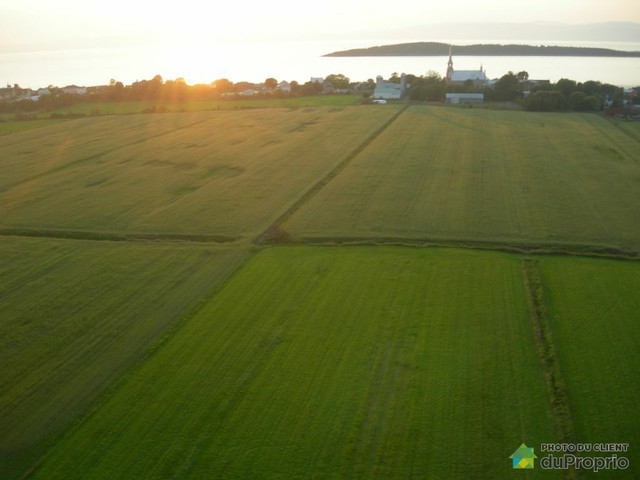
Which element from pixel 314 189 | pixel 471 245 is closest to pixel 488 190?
pixel 471 245

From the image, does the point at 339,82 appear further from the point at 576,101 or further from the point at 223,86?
the point at 576,101

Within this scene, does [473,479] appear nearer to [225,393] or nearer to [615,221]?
[225,393]

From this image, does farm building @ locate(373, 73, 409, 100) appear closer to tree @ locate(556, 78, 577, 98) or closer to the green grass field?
tree @ locate(556, 78, 577, 98)

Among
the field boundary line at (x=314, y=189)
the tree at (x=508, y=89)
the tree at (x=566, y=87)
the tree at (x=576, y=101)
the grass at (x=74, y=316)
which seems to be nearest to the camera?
the grass at (x=74, y=316)

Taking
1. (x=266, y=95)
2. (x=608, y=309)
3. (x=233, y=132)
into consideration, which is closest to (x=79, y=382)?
(x=608, y=309)

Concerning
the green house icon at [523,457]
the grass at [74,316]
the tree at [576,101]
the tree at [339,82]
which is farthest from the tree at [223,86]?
the green house icon at [523,457]

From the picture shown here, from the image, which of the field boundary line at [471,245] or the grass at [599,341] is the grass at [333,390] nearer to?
the grass at [599,341]
